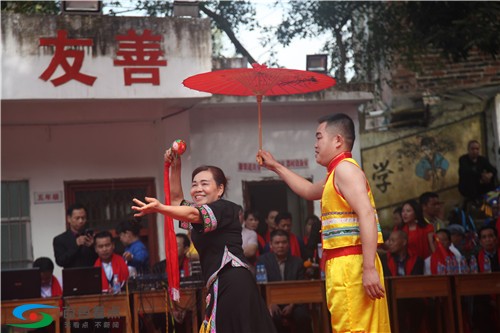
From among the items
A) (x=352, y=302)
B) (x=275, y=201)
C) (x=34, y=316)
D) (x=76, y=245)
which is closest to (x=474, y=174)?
(x=275, y=201)

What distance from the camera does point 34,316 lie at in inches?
310

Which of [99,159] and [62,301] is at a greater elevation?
[99,159]

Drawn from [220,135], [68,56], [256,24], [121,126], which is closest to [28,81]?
[68,56]

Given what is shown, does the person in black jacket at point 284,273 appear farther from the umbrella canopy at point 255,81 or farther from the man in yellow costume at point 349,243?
the man in yellow costume at point 349,243

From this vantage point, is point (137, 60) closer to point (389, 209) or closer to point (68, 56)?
point (68, 56)

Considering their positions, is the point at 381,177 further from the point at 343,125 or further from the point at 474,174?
the point at 343,125

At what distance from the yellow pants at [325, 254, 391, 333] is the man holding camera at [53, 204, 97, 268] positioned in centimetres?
462

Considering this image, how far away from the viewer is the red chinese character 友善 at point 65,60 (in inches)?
376

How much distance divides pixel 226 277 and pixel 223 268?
0.20ft

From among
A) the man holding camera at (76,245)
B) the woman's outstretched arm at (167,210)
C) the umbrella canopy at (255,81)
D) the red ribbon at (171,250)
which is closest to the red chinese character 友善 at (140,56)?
the man holding camera at (76,245)

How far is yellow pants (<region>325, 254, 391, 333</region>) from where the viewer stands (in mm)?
4855

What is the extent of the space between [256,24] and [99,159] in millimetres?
3918

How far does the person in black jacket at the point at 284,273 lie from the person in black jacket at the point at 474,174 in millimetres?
4380

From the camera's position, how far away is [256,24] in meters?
13.7
